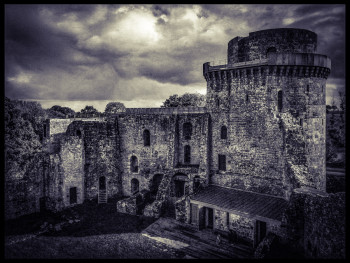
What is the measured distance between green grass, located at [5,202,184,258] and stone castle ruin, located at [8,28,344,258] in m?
1.50

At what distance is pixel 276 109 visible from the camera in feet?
54.3

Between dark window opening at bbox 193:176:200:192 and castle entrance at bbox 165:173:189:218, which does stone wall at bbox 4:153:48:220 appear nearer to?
castle entrance at bbox 165:173:189:218

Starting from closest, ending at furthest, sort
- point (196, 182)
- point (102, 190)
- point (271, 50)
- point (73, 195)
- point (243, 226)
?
point (243, 226) → point (271, 50) → point (196, 182) → point (73, 195) → point (102, 190)

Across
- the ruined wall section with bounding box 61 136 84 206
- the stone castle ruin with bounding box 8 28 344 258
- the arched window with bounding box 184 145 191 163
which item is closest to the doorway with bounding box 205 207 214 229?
the stone castle ruin with bounding box 8 28 344 258

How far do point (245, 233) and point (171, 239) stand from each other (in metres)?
4.82

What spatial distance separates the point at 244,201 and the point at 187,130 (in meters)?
8.22

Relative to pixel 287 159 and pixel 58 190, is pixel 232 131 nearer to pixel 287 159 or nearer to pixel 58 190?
pixel 287 159

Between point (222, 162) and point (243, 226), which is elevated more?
point (222, 162)

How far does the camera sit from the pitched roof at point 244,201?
1384 centimetres

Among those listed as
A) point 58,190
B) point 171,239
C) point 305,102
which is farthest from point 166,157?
point 305,102

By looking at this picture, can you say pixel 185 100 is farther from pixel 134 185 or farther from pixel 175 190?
pixel 175 190

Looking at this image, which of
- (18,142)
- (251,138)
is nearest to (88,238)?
(251,138)

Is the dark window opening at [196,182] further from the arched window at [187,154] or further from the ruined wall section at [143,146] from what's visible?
the ruined wall section at [143,146]

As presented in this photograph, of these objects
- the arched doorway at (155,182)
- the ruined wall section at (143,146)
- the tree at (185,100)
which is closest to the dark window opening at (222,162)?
the ruined wall section at (143,146)
